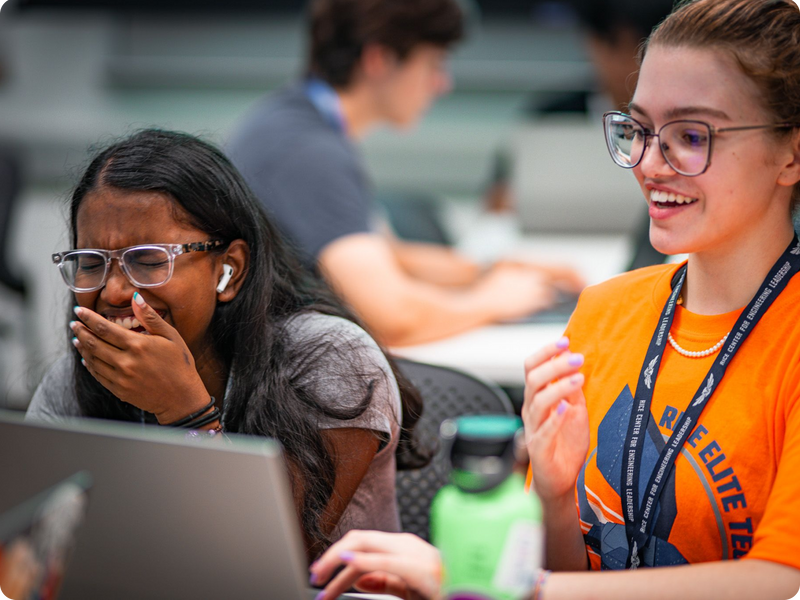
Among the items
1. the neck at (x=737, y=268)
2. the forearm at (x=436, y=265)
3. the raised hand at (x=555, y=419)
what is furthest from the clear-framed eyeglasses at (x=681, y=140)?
the forearm at (x=436, y=265)

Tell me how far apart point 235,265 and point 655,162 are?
22.4 inches

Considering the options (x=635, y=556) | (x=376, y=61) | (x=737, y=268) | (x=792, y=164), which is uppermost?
(x=376, y=61)

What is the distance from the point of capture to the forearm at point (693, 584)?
2.58 feet

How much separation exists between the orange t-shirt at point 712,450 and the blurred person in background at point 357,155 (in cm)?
94

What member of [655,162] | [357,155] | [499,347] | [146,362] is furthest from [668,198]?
[357,155]

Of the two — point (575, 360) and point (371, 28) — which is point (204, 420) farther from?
point (371, 28)

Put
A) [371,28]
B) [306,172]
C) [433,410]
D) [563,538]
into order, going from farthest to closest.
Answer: [371,28], [306,172], [433,410], [563,538]

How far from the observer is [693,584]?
2.61 feet

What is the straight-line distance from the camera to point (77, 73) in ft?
16.9

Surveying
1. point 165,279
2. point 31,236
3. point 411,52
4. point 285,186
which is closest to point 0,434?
point 165,279

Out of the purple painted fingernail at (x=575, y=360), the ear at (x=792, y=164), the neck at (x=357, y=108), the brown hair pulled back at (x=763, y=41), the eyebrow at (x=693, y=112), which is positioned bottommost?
the purple painted fingernail at (x=575, y=360)

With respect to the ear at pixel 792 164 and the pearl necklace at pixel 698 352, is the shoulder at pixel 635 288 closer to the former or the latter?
the pearl necklace at pixel 698 352

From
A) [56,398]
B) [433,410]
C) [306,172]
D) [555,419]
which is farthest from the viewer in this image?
[306,172]

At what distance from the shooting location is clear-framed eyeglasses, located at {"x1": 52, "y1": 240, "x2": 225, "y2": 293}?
1.03 m
